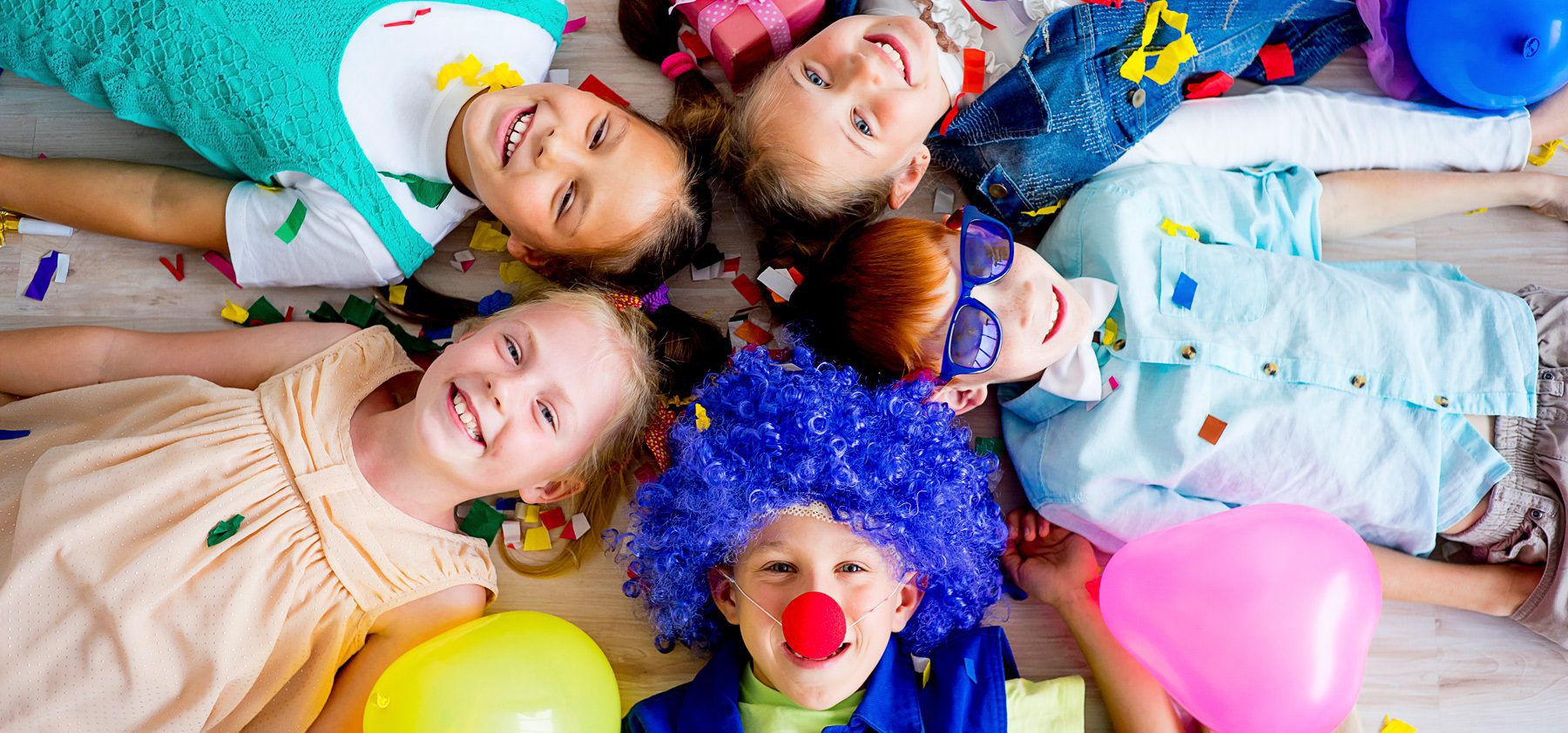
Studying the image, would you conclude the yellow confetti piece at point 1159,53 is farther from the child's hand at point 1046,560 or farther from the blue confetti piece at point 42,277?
the blue confetti piece at point 42,277

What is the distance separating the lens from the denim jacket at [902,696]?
1743 millimetres

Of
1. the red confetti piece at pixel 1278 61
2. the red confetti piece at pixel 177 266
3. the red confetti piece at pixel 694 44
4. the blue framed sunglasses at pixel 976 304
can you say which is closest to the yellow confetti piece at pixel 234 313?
the red confetti piece at pixel 177 266

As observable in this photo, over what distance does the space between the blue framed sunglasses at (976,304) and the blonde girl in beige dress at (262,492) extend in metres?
0.61

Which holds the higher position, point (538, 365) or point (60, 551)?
point (538, 365)

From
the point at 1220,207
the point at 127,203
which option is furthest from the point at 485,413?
the point at 1220,207

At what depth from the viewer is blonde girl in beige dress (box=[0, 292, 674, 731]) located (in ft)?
5.57

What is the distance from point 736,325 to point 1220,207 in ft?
3.48

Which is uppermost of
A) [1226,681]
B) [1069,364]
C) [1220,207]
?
[1220,207]

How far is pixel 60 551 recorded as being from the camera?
1.72 m

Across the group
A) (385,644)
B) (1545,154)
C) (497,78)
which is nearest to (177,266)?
(497,78)

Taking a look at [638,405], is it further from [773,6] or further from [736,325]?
[773,6]

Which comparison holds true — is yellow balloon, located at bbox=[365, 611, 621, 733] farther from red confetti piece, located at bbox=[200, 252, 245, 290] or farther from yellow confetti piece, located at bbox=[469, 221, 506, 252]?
red confetti piece, located at bbox=[200, 252, 245, 290]

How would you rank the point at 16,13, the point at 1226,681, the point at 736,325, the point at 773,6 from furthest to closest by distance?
the point at 736,325 < the point at 773,6 < the point at 16,13 < the point at 1226,681

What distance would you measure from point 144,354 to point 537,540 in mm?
882
